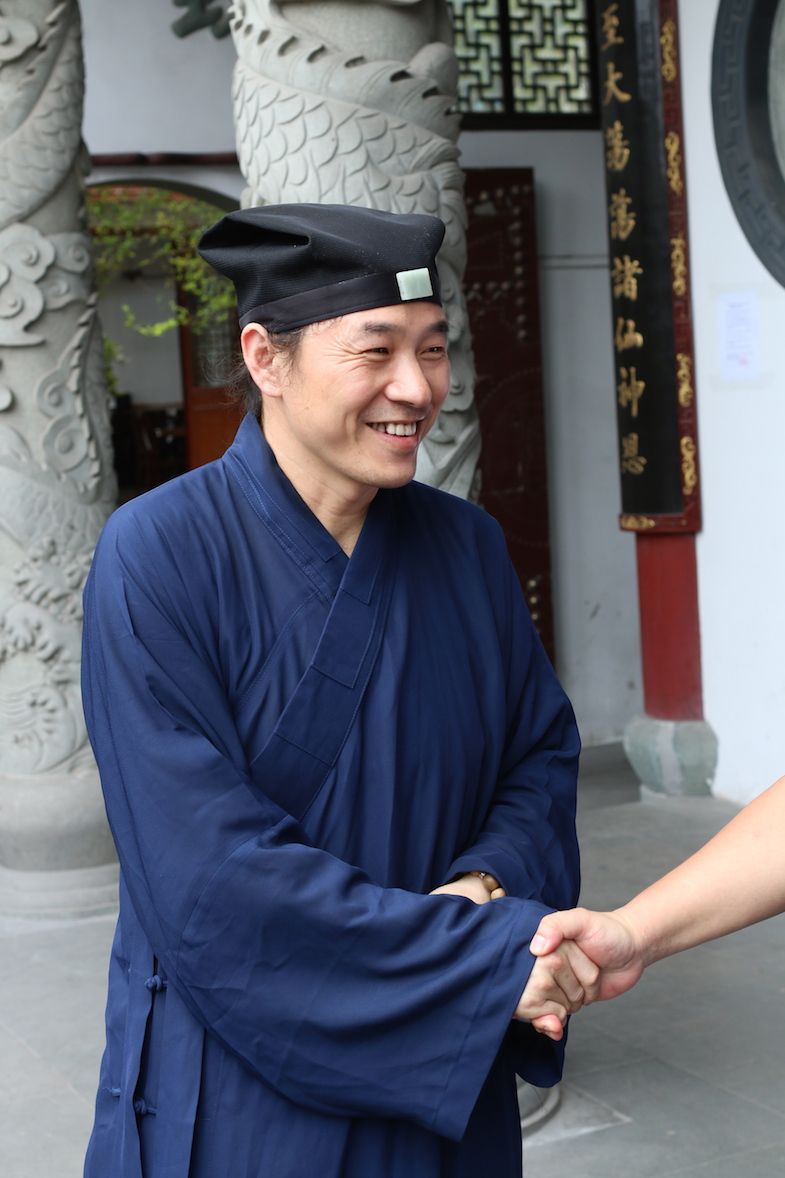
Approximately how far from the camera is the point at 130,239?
9000 mm

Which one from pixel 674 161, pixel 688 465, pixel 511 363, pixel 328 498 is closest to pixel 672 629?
Answer: pixel 688 465

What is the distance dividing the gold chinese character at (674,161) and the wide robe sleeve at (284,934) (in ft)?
13.4

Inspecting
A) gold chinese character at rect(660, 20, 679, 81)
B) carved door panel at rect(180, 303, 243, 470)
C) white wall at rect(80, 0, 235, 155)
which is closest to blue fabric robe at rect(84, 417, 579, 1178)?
gold chinese character at rect(660, 20, 679, 81)

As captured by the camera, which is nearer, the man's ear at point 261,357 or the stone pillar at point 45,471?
the man's ear at point 261,357

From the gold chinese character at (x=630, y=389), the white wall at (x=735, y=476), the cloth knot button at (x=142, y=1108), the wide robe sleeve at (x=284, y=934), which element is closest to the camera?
the wide robe sleeve at (x=284, y=934)

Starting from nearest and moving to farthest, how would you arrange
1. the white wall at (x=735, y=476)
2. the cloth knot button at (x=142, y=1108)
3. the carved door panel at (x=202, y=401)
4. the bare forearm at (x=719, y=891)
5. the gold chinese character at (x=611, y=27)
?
the cloth knot button at (x=142, y=1108)
the bare forearm at (x=719, y=891)
the white wall at (x=735, y=476)
the gold chinese character at (x=611, y=27)
the carved door panel at (x=202, y=401)

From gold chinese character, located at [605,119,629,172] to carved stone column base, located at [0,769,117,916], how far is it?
109 inches

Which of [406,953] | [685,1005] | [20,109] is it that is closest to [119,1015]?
[406,953]

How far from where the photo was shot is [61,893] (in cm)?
465

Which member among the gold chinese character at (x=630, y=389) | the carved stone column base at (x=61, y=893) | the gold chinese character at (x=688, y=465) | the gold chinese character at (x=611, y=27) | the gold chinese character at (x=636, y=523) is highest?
the gold chinese character at (x=611, y=27)

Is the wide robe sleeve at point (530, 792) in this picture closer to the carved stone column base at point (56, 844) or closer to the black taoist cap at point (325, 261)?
the black taoist cap at point (325, 261)

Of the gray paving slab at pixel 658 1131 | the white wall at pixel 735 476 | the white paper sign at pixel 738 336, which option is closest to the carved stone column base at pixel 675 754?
the white wall at pixel 735 476

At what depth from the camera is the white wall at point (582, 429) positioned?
6.77 meters

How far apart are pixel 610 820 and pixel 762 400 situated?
1.54 m
